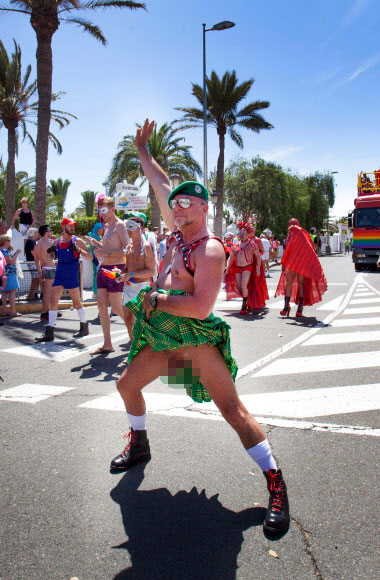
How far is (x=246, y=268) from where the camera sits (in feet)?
32.6

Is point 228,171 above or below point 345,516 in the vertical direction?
above

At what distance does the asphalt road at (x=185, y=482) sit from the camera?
85.3 inches

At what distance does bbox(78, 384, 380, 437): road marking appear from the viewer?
3711mm

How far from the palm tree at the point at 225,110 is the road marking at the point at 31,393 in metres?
22.8

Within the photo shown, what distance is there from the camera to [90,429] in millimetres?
3738

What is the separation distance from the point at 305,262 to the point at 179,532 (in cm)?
722

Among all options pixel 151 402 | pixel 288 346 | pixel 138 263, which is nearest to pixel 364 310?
pixel 288 346

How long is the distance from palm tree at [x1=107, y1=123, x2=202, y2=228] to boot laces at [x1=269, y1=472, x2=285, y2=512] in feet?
77.9

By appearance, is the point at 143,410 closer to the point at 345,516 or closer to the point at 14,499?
the point at 14,499

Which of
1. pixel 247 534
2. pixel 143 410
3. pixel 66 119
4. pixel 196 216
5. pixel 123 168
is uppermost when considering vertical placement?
pixel 66 119

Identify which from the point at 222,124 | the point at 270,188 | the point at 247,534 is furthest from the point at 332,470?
the point at 270,188

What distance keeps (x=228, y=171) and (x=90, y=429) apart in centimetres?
3963

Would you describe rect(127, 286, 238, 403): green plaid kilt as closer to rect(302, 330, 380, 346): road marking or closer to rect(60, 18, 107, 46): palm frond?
rect(302, 330, 380, 346): road marking

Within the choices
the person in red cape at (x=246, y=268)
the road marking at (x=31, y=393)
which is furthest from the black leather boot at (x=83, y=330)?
the person in red cape at (x=246, y=268)
